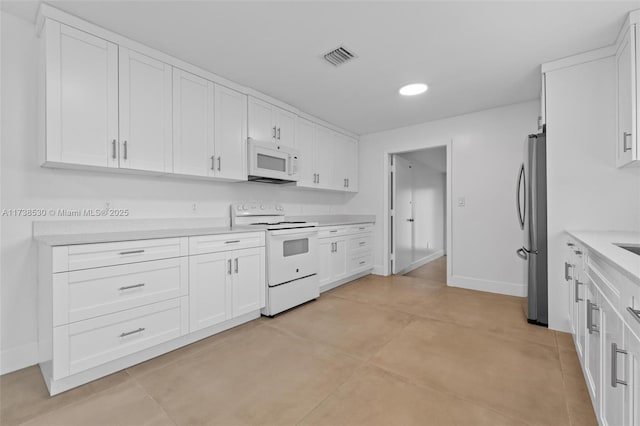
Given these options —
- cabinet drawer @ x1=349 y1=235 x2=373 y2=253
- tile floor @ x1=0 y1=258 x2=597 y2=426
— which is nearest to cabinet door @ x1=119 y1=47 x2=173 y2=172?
tile floor @ x1=0 y1=258 x2=597 y2=426

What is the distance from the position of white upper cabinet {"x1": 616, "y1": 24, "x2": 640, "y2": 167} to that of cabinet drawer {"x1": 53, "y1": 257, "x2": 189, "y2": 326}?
135 inches

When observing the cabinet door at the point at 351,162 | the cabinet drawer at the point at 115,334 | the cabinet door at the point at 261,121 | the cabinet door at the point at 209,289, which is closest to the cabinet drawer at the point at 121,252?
the cabinet door at the point at 209,289

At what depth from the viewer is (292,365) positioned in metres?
2.00

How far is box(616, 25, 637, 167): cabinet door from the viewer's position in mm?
1972

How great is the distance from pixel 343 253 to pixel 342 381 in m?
2.39

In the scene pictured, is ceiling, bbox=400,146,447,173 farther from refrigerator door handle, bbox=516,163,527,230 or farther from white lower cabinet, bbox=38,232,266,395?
white lower cabinet, bbox=38,232,266,395

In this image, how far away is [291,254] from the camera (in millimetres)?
3150

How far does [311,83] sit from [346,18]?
1046 mm

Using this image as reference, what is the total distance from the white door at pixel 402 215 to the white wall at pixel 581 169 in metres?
2.36

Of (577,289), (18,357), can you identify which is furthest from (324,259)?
(18,357)

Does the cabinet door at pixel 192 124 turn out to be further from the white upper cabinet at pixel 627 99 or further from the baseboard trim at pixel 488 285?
the baseboard trim at pixel 488 285

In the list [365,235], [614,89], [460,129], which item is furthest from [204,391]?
[460,129]

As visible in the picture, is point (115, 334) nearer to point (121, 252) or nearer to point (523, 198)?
point (121, 252)

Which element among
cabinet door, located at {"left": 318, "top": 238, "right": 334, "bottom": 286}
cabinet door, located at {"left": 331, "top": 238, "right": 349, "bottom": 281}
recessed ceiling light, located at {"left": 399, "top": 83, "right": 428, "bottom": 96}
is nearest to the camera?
recessed ceiling light, located at {"left": 399, "top": 83, "right": 428, "bottom": 96}
